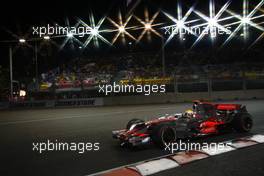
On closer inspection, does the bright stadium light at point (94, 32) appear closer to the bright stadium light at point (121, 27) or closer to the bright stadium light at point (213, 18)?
the bright stadium light at point (121, 27)

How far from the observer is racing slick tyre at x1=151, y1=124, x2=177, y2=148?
7871 millimetres

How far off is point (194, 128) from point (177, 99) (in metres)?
15.8

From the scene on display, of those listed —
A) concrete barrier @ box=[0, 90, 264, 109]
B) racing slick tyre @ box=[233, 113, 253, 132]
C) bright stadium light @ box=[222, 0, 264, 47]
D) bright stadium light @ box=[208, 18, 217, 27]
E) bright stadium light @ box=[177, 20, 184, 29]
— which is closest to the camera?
racing slick tyre @ box=[233, 113, 253, 132]

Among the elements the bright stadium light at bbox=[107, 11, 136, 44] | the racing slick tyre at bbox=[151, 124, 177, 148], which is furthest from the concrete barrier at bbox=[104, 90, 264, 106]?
the racing slick tyre at bbox=[151, 124, 177, 148]

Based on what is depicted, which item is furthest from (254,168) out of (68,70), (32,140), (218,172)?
(68,70)

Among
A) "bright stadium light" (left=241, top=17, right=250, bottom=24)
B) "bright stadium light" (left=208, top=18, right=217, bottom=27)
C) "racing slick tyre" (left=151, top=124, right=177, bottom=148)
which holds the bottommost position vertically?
"racing slick tyre" (left=151, top=124, right=177, bottom=148)

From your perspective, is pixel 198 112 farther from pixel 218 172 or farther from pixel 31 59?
pixel 31 59

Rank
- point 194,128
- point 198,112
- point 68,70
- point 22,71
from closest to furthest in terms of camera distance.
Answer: point 194,128
point 198,112
point 68,70
point 22,71

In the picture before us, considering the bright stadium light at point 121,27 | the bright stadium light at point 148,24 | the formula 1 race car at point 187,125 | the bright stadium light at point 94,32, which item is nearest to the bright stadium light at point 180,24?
the bright stadium light at point 148,24

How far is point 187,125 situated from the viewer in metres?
8.52

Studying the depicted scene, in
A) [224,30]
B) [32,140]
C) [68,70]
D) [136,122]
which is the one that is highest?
[224,30]

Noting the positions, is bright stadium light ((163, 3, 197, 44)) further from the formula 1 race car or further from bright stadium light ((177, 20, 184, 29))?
the formula 1 race car

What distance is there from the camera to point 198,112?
9312 millimetres

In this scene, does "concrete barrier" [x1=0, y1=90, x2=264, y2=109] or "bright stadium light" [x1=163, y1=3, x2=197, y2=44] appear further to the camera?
"bright stadium light" [x1=163, y1=3, x2=197, y2=44]
